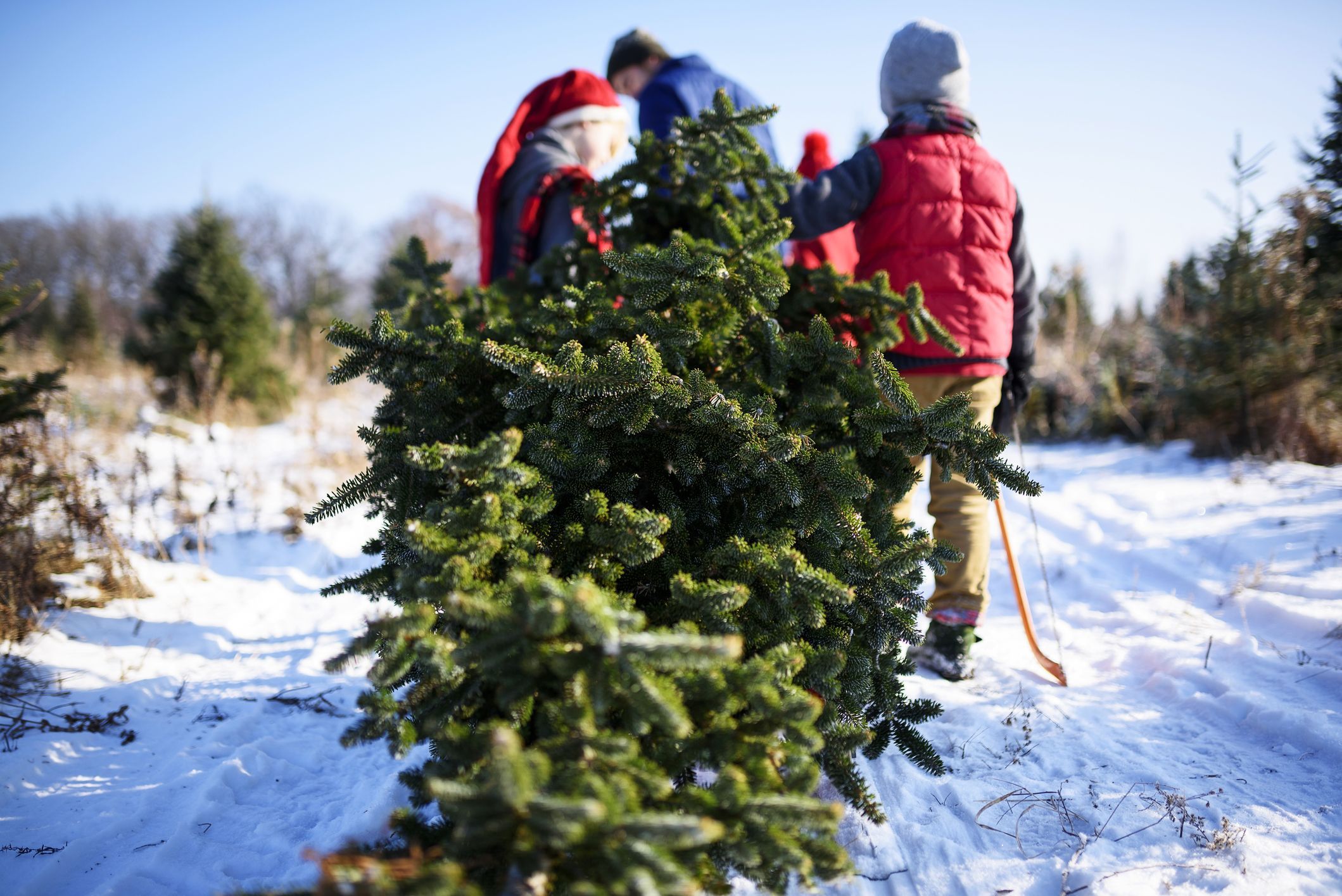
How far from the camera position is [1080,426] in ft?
27.3

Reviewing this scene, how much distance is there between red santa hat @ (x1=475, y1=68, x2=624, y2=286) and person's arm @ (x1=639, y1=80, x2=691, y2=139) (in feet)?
1.65

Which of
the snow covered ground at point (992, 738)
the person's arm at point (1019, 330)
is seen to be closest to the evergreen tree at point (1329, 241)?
Answer: the snow covered ground at point (992, 738)

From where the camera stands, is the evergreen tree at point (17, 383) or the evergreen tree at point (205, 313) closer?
the evergreen tree at point (17, 383)

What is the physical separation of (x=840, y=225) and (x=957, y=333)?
663 mm

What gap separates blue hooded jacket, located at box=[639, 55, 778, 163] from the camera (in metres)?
3.50

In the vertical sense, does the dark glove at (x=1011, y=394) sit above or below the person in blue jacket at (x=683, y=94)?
below

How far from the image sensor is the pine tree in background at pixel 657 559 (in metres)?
1.15

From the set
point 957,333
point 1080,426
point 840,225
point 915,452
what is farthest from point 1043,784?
point 1080,426

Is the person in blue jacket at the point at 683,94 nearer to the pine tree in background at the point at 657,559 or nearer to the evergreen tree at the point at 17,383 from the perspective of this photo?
the pine tree in background at the point at 657,559

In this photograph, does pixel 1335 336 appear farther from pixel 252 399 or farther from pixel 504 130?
pixel 252 399

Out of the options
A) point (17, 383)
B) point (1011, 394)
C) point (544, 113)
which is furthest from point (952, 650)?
point (17, 383)

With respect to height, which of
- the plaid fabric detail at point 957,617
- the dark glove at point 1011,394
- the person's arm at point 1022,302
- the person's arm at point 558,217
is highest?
the person's arm at point 558,217

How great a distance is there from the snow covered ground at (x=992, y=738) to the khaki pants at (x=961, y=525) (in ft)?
1.11

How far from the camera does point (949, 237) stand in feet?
9.02
